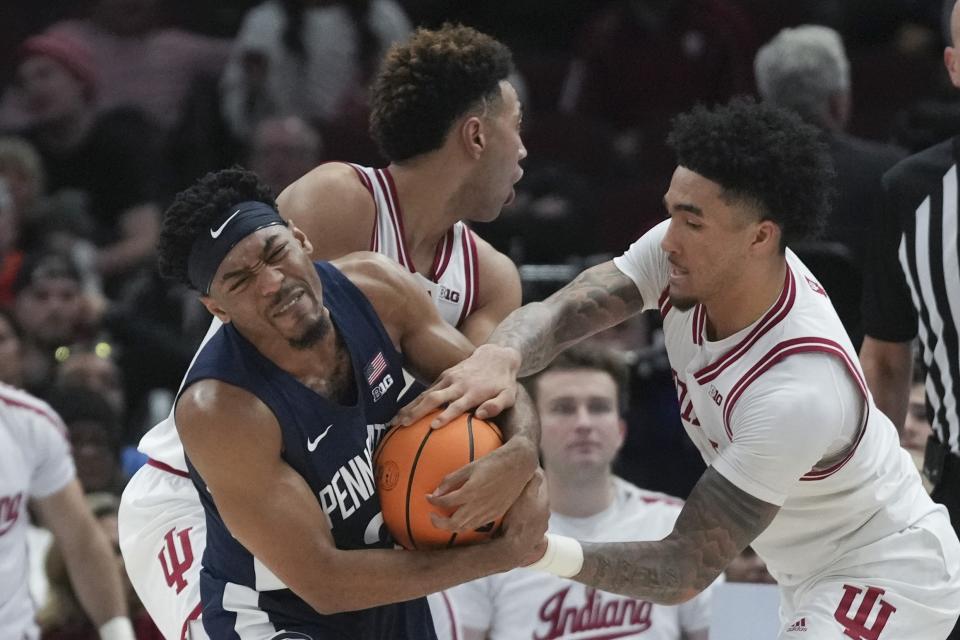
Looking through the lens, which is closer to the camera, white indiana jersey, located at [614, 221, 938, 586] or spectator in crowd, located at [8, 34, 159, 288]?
white indiana jersey, located at [614, 221, 938, 586]

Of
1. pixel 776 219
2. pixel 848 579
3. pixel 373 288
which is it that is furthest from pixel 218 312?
pixel 848 579

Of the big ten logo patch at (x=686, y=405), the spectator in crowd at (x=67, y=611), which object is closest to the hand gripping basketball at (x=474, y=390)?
the big ten logo patch at (x=686, y=405)

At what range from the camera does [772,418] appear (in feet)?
12.3

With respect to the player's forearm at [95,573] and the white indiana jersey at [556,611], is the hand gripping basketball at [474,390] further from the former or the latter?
the player's forearm at [95,573]

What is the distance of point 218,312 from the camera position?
3789 mm

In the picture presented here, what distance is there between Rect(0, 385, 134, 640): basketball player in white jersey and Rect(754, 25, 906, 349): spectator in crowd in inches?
109

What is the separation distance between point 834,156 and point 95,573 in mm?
3083

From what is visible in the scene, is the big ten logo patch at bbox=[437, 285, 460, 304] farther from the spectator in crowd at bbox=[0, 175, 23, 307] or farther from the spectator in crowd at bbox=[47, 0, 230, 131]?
the spectator in crowd at bbox=[47, 0, 230, 131]

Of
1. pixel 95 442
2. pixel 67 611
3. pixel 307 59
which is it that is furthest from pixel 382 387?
pixel 307 59

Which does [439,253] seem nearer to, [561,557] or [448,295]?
[448,295]

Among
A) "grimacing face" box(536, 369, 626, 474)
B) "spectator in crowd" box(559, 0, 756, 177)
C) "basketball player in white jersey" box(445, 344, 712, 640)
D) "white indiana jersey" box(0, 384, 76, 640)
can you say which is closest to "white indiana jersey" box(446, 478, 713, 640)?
"basketball player in white jersey" box(445, 344, 712, 640)

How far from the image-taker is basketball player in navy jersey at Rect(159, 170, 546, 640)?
11.9ft

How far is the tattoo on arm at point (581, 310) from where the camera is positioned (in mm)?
4277

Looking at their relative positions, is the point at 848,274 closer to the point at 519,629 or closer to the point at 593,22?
the point at 519,629
